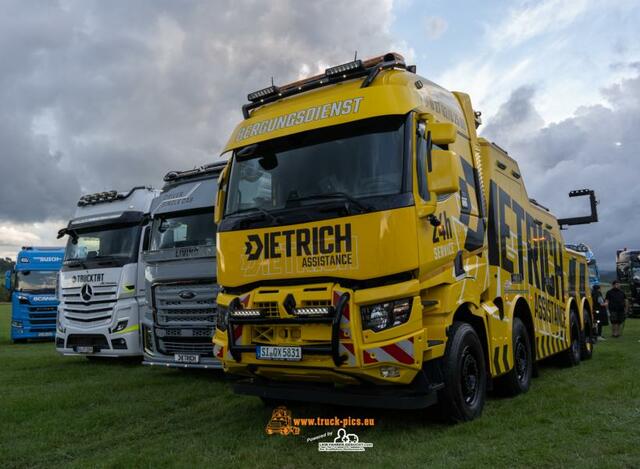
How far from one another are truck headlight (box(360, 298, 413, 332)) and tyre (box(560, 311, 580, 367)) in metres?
6.47

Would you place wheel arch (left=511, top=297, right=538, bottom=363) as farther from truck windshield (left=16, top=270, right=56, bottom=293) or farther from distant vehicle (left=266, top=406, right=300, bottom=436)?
truck windshield (left=16, top=270, right=56, bottom=293)

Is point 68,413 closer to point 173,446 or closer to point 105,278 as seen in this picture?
point 173,446

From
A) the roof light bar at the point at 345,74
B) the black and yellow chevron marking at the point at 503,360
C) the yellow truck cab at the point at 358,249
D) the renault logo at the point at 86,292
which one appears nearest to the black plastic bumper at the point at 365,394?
the yellow truck cab at the point at 358,249

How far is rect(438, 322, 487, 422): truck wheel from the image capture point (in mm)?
5117

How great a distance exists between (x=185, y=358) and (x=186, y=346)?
178 millimetres

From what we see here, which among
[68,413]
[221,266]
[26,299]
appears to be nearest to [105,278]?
[68,413]

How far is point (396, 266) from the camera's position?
184 inches

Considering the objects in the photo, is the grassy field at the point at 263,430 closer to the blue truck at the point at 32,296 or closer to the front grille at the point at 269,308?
the front grille at the point at 269,308

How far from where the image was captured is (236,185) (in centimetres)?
586

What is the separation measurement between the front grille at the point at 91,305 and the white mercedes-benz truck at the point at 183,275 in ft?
5.08

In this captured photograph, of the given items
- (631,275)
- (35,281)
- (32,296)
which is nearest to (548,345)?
(32,296)

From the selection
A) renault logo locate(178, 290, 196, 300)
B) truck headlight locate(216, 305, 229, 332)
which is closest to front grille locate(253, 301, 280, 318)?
truck headlight locate(216, 305, 229, 332)

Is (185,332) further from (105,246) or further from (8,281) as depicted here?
(8,281)

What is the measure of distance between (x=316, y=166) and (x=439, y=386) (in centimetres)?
233
